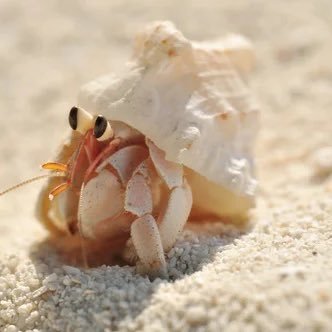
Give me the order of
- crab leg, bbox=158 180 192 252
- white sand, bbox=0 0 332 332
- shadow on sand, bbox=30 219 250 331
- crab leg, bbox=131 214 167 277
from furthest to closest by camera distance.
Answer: crab leg, bbox=158 180 192 252 < crab leg, bbox=131 214 167 277 < shadow on sand, bbox=30 219 250 331 < white sand, bbox=0 0 332 332

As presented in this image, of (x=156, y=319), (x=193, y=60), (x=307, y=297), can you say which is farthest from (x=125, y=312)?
(x=193, y=60)

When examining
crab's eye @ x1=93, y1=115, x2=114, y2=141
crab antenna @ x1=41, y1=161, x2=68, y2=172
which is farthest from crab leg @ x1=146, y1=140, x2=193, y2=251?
A: crab antenna @ x1=41, y1=161, x2=68, y2=172

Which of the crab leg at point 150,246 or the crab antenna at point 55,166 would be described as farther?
the crab antenna at point 55,166


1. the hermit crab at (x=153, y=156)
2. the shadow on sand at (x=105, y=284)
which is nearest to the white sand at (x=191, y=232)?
the shadow on sand at (x=105, y=284)

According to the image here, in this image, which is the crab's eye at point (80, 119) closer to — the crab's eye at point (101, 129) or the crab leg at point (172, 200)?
the crab's eye at point (101, 129)

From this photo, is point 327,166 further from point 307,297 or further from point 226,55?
point 307,297

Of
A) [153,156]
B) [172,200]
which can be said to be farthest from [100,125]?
[172,200]

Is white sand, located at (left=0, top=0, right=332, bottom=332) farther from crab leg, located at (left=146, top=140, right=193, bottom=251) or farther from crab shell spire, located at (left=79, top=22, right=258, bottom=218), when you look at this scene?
crab shell spire, located at (left=79, top=22, right=258, bottom=218)
